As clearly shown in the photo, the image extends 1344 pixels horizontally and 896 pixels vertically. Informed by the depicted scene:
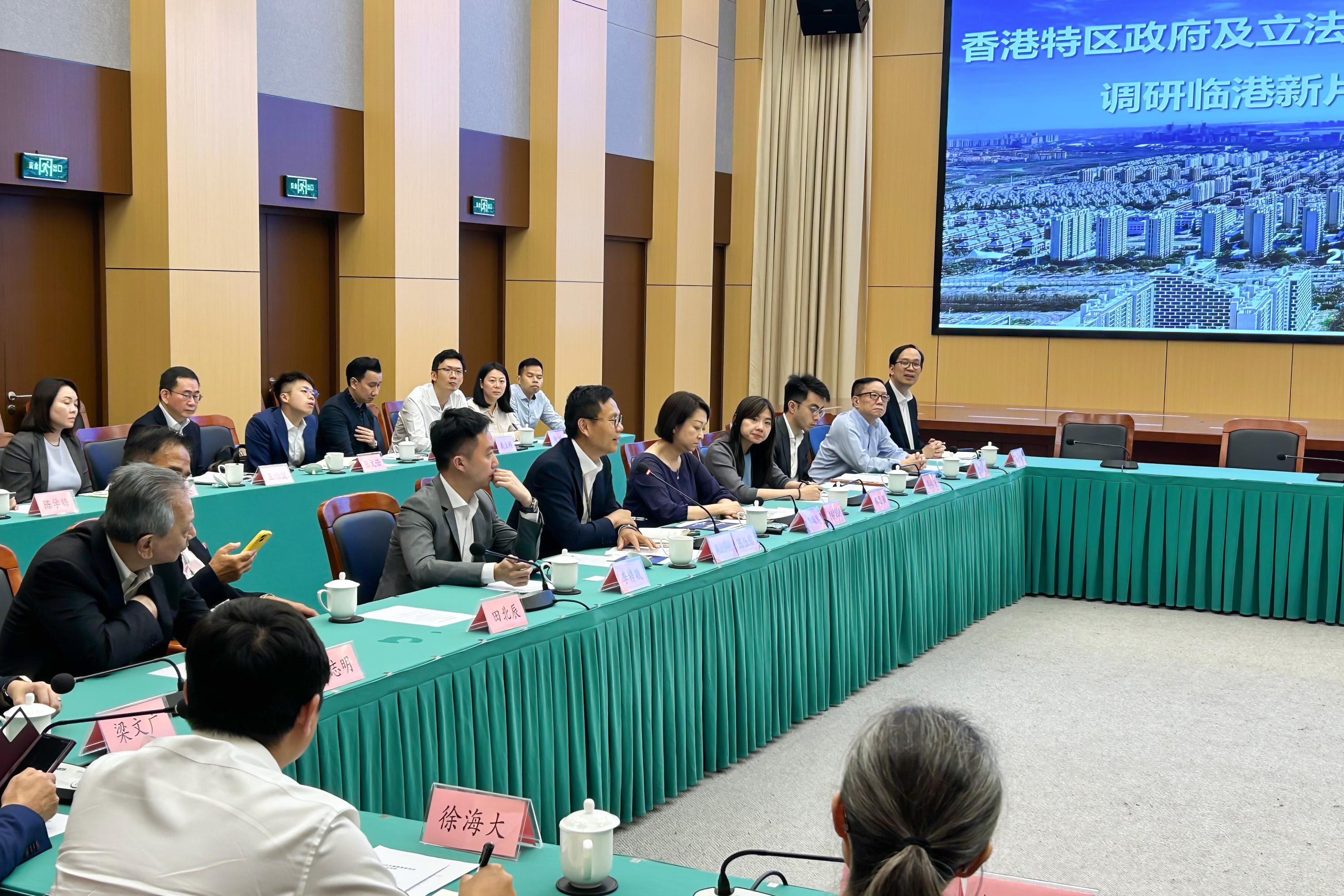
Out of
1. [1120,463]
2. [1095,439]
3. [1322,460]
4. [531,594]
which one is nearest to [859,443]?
[1120,463]

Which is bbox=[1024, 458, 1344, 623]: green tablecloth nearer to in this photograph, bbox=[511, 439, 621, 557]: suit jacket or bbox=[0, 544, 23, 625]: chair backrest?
bbox=[511, 439, 621, 557]: suit jacket

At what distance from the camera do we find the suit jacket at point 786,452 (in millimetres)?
5836

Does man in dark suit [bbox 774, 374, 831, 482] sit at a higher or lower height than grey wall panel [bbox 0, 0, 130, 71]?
lower

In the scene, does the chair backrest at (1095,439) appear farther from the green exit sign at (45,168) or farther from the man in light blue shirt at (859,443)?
the green exit sign at (45,168)

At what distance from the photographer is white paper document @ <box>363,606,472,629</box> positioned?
9.45ft

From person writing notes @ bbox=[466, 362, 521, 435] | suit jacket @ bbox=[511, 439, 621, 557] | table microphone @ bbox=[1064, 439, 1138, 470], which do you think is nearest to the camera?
suit jacket @ bbox=[511, 439, 621, 557]

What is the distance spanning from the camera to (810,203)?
1074cm

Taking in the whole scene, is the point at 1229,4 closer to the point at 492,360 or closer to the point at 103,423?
the point at 492,360

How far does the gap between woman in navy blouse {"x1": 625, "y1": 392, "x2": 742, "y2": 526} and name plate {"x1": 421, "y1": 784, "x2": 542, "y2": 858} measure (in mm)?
2757

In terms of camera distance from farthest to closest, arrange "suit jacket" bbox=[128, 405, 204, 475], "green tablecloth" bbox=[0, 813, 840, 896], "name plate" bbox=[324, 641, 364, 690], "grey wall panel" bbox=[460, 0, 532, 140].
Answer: "grey wall panel" bbox=[460, 0, 532, 140]
"suit jacket" bbox=[128, 405, 204, 475]
"name plate" bbox=[324, 641, 364, 690]
"green tablecloth" bbox=[0, 813, 840, 896]

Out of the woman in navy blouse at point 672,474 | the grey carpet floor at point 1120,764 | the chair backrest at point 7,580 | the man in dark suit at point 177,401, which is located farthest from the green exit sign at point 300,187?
the chair backrest at point 7,580

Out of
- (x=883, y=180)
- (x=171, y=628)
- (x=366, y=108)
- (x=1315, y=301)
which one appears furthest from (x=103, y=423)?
(x=1315, y=301)

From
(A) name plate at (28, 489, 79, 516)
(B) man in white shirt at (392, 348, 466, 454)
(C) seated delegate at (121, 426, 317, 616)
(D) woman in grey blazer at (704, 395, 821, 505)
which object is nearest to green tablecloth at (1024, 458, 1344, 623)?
(D) woman in grey blazer at (704, 395, 821, 505)

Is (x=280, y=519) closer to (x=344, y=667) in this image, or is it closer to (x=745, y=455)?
(x=745, y=455)
